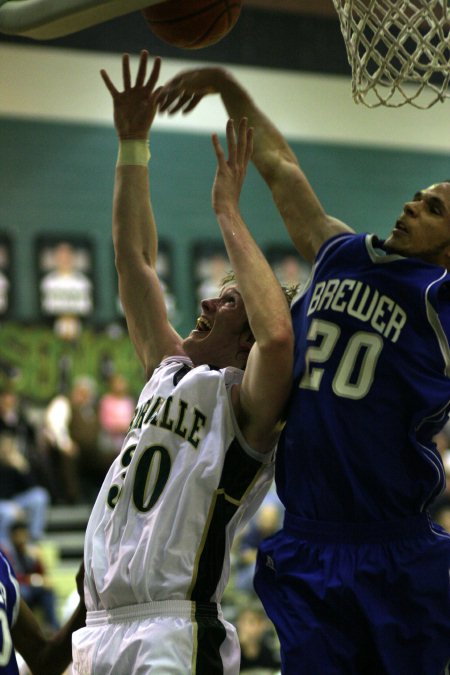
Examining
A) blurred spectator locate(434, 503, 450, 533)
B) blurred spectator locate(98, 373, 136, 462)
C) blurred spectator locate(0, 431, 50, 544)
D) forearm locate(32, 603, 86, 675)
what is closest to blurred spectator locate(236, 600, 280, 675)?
blurred spectator locate(434, 503, 450, 533)

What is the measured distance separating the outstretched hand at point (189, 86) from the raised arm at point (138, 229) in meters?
0.06

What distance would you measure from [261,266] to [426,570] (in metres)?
1.14

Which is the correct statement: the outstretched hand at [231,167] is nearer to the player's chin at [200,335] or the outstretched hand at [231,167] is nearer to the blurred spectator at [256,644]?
the player's chin at [200,335]

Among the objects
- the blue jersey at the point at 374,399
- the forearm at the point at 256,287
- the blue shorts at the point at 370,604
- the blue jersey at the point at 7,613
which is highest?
the forearm at the point at 256,287

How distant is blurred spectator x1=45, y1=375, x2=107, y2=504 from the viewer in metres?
13.5

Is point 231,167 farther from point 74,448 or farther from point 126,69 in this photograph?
point 74,448

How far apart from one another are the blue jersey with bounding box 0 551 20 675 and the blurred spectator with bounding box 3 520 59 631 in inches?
253

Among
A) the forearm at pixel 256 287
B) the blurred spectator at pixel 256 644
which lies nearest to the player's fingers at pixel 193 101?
the forearm at pixel 256 287

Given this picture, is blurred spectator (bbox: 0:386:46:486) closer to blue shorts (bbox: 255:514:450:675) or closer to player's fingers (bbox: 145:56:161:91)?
player's fingers (bbox: 145:56:161:91)

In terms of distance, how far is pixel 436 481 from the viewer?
11.8 feet

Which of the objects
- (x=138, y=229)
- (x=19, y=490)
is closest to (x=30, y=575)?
(x=19, y=490)

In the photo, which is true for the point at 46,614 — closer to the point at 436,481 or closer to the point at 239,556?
the point at 239,556

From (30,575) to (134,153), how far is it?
744 centimetres

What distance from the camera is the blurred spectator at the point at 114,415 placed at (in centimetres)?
1376
